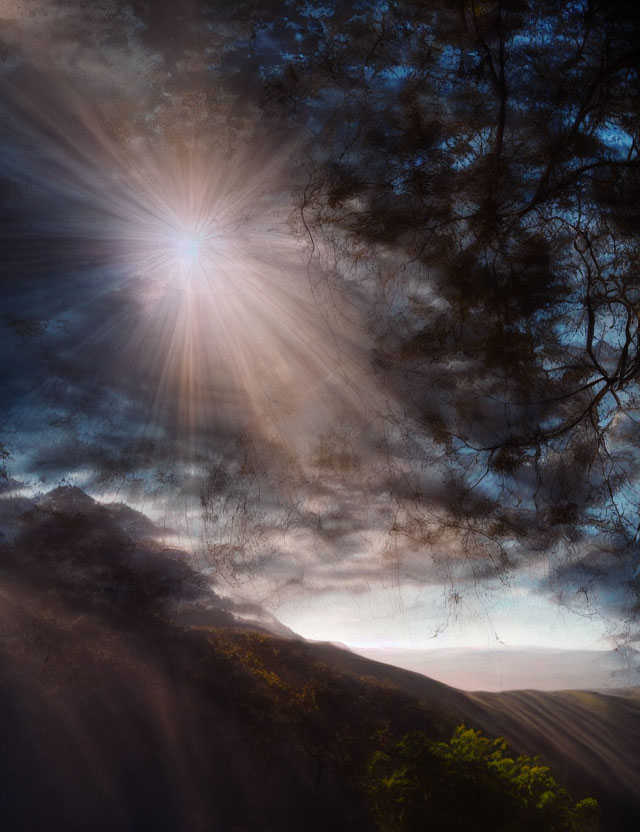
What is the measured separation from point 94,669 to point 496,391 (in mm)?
12615

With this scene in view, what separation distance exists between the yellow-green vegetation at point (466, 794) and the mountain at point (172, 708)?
10.4 feet

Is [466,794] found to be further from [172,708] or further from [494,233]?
[172,708]

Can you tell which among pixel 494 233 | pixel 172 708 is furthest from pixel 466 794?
pixel 172 708

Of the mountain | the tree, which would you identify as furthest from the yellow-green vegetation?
the tree

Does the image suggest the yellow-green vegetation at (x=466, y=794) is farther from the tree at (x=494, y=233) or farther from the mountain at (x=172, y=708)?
the tree at (x=494, y=233)

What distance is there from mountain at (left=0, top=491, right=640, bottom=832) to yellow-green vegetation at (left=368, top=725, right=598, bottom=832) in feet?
10.4

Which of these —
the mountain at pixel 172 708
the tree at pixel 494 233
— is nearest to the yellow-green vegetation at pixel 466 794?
the mountain at pixel 172 708

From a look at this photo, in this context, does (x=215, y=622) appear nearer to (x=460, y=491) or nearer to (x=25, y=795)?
(x=460, y=491)

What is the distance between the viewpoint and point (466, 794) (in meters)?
7.26

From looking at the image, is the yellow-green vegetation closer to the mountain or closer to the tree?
the mountain

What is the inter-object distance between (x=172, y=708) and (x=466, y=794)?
702 inches

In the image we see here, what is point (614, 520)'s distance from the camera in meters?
4.48

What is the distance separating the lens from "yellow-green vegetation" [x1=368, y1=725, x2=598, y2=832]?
7.20 m

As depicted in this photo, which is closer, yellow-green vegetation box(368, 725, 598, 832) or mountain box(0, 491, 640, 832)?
mountain box(0, 491, 640, 832)
